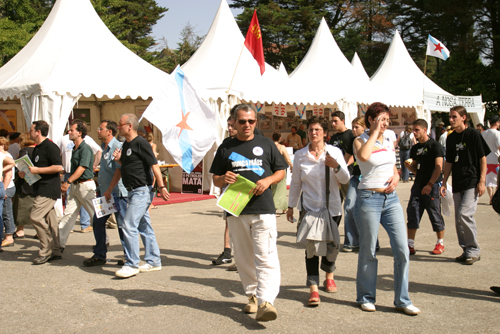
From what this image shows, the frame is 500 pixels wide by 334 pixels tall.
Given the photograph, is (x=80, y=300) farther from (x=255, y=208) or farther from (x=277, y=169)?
(x=277, y=169)

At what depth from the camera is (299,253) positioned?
6586 mm

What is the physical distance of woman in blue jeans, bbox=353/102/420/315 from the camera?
411 centimetres

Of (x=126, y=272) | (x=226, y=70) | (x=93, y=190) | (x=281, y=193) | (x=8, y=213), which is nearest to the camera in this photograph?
(x=126, y=272)

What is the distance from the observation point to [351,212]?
21.7ft

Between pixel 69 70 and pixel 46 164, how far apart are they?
5.00m

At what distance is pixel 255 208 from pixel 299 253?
2.71 meters

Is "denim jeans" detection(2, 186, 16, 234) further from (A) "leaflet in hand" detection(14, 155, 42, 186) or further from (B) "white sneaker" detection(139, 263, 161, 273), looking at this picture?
(B) "white sneaker" detection(139, 263, 161, 273)

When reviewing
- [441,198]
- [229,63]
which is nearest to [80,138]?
[441,198]

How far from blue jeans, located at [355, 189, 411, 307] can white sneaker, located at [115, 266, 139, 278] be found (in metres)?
2.71

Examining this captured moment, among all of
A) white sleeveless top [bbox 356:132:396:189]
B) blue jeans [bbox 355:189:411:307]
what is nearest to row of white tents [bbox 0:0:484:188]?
white sleeveless top [bbox 356:132:396:189]

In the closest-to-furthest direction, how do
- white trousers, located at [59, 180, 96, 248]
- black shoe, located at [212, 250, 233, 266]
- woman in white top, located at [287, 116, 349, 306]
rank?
woman in white top, located at [287, 116, 349, 306] < black shoe, located at [212, 250, 233, 266] < white trousers, located at [59, 180, 96, 248]

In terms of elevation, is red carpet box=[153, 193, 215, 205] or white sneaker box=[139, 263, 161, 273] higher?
white sneaker box=[139, 263, 161, 273]

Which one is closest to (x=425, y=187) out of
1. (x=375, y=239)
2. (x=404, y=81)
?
(x=375, y=239)

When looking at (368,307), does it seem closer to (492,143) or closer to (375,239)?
(375,239)
